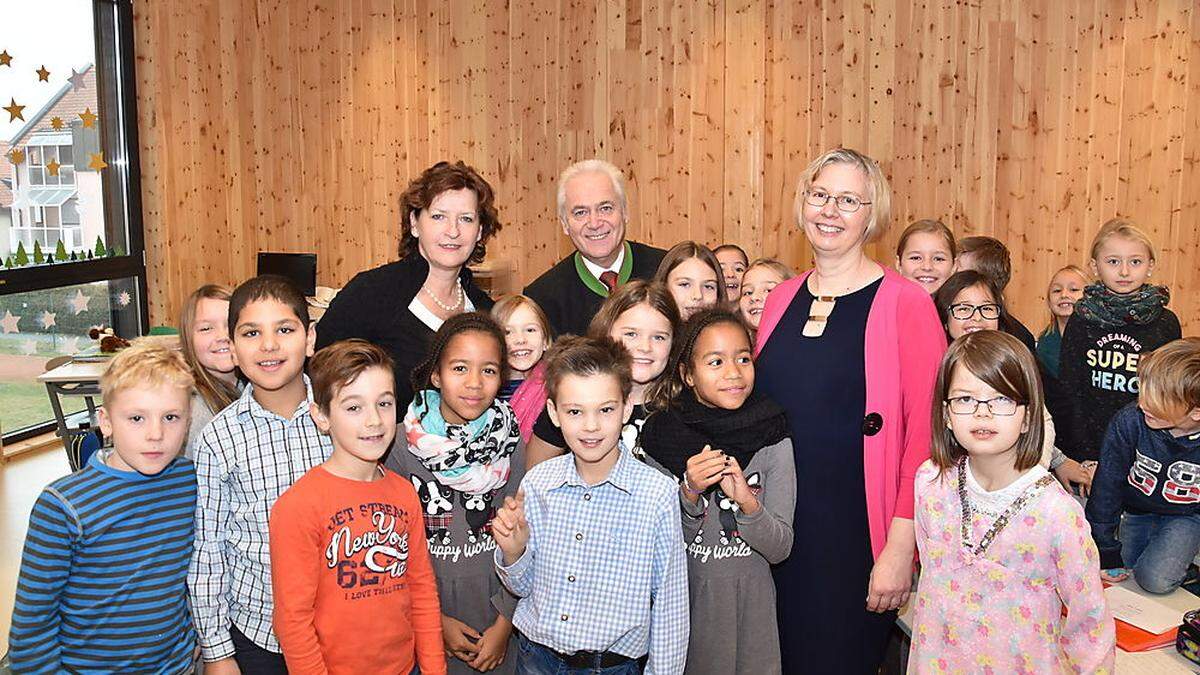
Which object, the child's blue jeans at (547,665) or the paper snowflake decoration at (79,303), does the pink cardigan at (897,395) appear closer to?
the child's blue jeans at (547,665)

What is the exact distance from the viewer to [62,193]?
7.17 meters

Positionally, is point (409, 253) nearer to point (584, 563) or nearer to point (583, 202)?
point (583, 202)

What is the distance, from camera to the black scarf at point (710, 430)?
7.83 feet

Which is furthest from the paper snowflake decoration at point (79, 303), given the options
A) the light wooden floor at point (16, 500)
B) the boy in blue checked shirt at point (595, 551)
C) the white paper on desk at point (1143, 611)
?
the white paper on desk at point (1143, 611)

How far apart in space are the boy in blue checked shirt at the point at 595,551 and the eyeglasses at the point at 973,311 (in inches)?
57.5

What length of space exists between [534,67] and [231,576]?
231 inches

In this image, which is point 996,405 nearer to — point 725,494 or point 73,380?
point 725,494

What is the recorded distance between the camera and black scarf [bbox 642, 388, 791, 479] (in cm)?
239

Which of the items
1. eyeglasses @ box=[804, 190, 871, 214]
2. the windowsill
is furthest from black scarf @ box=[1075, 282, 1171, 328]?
the windowsill

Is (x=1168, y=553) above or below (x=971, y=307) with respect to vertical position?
below

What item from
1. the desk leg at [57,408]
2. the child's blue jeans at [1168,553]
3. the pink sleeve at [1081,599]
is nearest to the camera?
the pink sleeve at [1081,599]

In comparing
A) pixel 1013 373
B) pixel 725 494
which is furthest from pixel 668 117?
pixel 1013 373

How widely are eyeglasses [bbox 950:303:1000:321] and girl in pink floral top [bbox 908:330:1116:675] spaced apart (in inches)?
43.0

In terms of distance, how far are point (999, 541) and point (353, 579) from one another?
1433 mm
